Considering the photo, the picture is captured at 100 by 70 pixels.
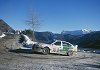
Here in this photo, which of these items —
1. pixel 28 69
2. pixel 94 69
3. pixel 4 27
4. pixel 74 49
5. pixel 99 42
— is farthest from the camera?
pixel 4 27

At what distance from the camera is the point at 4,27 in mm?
89812

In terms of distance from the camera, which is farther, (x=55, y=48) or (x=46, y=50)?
(x=55, y=48)

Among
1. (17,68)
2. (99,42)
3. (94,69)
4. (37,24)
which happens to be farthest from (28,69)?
(99,42)

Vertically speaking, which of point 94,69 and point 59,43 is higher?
point 59,43

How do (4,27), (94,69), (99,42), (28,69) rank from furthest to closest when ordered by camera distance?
(4,27) < (99,42) < (94,69) < (28,69)

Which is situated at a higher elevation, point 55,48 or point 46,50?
point 55,48

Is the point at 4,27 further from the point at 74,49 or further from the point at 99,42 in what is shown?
the point at 74,49

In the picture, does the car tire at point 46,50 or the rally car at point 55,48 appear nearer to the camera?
the rally car at point 55,48

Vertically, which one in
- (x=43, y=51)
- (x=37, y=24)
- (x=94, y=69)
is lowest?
(x=94, y=69)

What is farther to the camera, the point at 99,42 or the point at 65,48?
the point at 99,42

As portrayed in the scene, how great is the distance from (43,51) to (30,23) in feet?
83.6

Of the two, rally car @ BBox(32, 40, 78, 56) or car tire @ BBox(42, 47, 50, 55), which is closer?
rally car @ BBox(32, 40, 78, 56)

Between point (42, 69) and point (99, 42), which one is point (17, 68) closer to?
point (42, 69)

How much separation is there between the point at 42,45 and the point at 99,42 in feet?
→ 201
